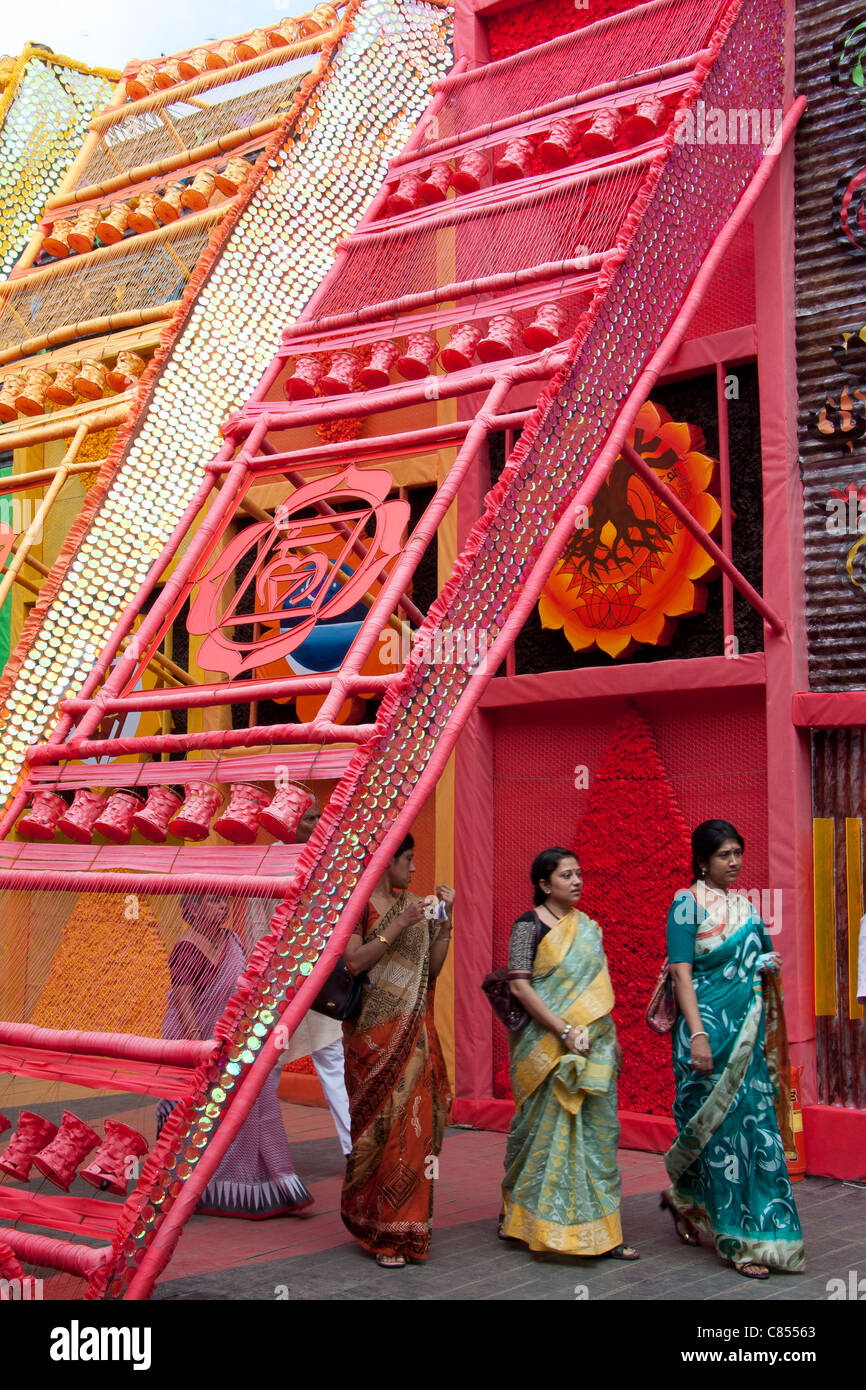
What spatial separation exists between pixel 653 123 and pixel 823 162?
95 cm

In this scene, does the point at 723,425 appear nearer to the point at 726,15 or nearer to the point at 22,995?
the point at 726,15

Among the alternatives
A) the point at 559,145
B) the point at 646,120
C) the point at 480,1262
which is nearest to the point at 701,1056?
the point at 480,1262

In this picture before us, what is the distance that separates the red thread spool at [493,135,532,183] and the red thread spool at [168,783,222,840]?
334cm

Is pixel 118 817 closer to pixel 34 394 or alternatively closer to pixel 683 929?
pixel 683 929

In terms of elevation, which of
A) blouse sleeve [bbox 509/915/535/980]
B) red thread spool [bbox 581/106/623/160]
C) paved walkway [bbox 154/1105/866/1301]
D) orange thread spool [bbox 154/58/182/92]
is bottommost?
paved walkway [bbox 154/1105/866/1301]

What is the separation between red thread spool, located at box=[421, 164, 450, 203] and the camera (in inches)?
265

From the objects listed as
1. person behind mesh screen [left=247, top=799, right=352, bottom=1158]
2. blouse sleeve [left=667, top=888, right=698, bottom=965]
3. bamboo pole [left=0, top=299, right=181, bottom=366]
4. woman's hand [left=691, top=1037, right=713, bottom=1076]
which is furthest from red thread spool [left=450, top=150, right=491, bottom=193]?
woman's hand [left=691, top=1037, right=713, bottom=1076]

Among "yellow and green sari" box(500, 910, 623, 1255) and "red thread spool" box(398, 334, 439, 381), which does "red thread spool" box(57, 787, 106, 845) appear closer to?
"yellow and green sari" box(500, 910, 623, 1255)

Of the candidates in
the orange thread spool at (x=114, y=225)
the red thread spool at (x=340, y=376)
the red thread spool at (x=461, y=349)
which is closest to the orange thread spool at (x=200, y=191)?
the orange thread spool at (x=114, y=225)

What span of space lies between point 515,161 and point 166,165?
2709mm

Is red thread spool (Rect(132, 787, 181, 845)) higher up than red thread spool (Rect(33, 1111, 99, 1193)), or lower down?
higher up

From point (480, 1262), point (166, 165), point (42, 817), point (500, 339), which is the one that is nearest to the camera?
point (480, 1262)

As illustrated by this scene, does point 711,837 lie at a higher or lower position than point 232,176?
lower

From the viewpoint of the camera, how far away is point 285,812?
178 inches
